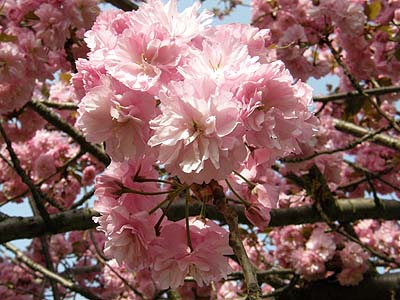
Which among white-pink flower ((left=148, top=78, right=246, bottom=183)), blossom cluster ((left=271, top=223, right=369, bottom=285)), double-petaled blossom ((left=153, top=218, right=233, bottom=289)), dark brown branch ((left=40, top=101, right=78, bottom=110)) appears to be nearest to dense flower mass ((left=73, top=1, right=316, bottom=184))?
white-pink flower ((left=148, top=78, right=246, bottom=183))

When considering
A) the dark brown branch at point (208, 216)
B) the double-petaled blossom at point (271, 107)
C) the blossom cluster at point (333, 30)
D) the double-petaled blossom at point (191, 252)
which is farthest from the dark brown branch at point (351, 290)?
the double-petaled blossom at point (271, 107)

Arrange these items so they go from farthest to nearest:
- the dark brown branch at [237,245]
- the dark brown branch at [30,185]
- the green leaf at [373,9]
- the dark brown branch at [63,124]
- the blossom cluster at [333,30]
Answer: the green leaf at [373,9]
the blossom cluster at [333,30]
the dark brown branch at [63,124]
the dark brown branch at [30,185]
the dark brown branch at [237,245]

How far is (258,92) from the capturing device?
1003mm

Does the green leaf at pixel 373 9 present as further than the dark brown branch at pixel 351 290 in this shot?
No

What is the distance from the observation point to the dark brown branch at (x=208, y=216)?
8.27 feet

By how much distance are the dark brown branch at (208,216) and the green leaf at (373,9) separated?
3.96 ft

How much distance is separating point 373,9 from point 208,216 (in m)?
1.77

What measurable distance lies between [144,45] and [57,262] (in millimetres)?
4972

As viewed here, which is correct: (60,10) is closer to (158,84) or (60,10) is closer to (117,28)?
(117,28)

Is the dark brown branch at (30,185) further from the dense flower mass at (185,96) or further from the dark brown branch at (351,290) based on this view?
the dark brown branch at (351,290)

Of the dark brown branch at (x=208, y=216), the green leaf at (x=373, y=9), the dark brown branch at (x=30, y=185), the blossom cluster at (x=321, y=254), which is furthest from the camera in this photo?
the blossom cluster at (x=321, y=254)

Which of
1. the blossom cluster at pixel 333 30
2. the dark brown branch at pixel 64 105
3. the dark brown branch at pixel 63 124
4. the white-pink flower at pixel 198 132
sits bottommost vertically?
the white-pink flower at pixel 198 132

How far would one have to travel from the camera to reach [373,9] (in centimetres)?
346

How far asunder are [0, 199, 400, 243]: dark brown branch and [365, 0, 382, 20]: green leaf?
3.96ft
